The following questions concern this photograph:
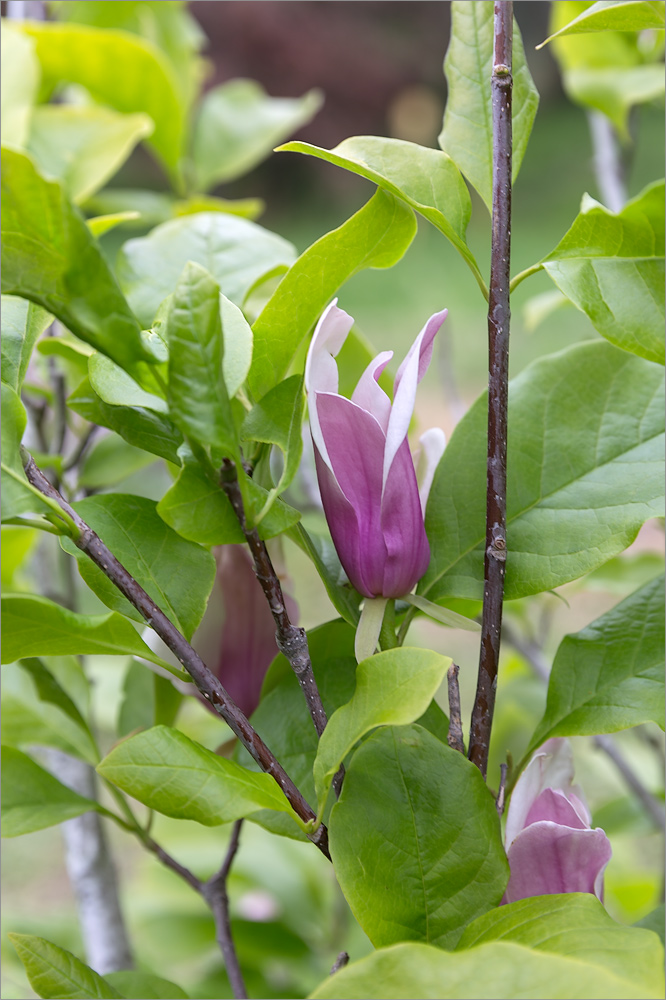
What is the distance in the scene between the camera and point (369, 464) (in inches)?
13.8

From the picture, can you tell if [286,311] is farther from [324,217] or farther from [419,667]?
[324,217]

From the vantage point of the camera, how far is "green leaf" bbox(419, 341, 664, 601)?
1.22 ft

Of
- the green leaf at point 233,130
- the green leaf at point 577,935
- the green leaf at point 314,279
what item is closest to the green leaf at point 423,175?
the green leaf at point 314,279

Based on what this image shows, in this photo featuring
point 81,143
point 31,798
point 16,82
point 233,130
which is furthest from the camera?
point 233,130

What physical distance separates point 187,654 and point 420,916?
13 centimetres

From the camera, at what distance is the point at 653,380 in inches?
15.8

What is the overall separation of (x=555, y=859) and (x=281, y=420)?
0.20 m

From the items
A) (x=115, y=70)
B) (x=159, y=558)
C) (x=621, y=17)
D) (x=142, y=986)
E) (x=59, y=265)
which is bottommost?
(x=142, y=986)

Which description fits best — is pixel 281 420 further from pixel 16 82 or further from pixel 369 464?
pixel 16 82

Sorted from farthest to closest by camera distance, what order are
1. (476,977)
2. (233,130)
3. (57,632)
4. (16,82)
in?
(233,130), (16,82), (57,632), (476,977)

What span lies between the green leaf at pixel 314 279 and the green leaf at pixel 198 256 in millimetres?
198

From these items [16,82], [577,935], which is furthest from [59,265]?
[16,82]

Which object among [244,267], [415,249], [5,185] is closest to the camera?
[5,185]

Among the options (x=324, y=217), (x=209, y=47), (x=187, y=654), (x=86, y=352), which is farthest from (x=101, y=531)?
(x=324, y=217)
